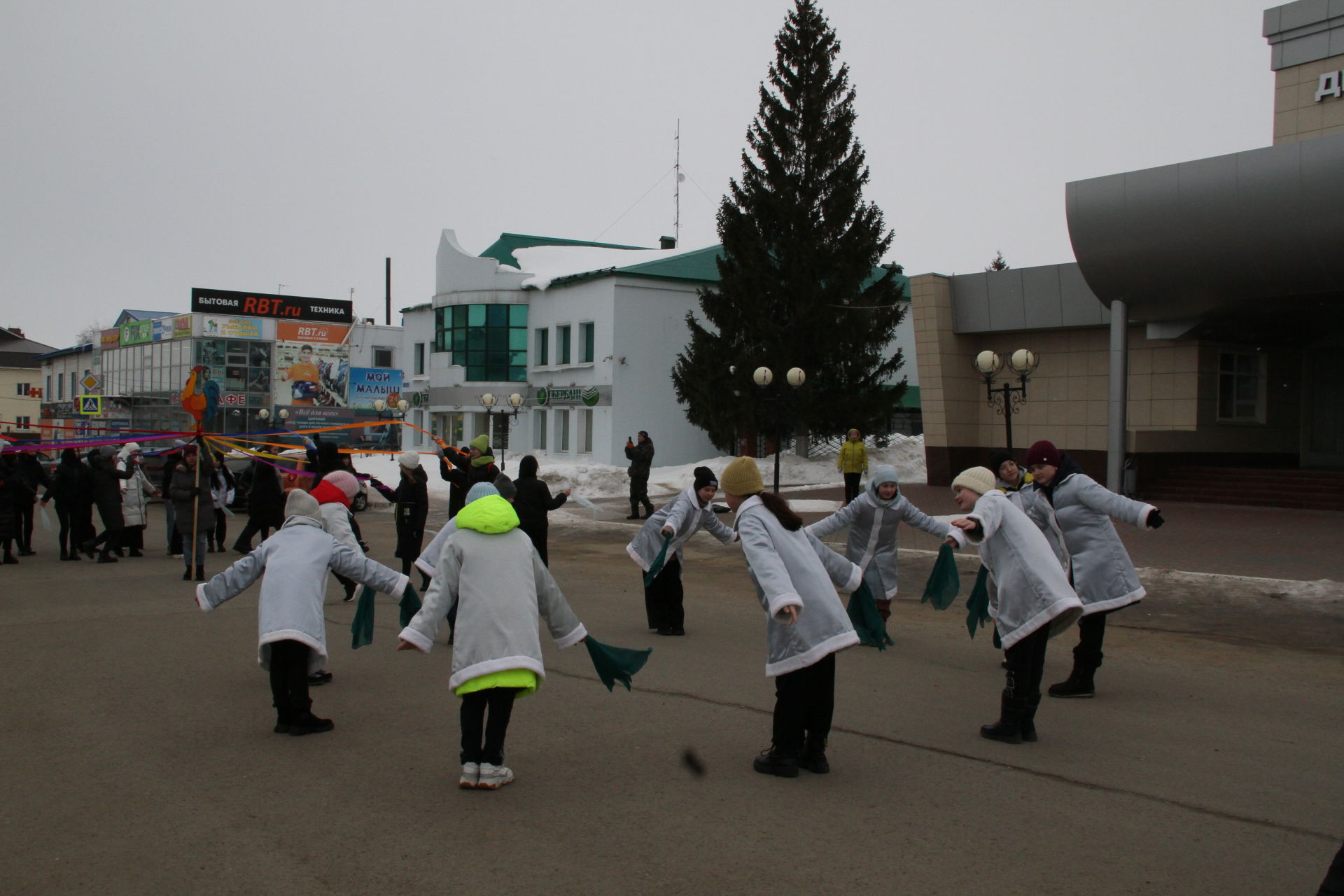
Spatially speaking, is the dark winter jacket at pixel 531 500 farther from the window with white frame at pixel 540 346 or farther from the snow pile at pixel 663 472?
the window with white frame at pixel 540 346

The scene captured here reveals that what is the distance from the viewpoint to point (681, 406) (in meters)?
37.7

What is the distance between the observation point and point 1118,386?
2233cm

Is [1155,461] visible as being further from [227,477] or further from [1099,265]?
[227,477]

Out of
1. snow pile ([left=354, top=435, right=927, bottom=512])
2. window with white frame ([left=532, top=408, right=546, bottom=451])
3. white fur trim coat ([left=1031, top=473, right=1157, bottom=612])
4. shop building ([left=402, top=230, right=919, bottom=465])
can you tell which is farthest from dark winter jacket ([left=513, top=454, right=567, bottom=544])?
window with white frame ([left=532, top=408, right=546, bottom=451])

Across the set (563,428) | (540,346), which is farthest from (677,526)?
(540,346)

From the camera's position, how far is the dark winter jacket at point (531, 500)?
A: 9.95m

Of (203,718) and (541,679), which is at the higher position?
(541,679)

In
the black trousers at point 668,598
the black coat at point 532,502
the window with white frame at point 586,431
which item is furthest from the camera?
the window with white frame at point 586,431

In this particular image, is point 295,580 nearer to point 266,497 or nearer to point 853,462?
point 266,497

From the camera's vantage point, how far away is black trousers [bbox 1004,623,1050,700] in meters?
5.97

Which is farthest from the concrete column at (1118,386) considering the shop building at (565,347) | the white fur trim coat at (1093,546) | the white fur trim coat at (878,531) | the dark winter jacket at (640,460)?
the white fur trim coat at (1093,546)

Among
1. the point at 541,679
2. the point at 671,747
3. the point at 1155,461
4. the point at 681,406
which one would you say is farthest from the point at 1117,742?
the point at 681,406

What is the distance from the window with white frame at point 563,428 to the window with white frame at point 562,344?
2.02m

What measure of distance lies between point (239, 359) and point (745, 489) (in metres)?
47.9
